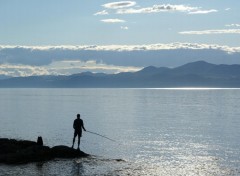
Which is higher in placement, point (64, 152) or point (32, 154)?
point (32, 154)

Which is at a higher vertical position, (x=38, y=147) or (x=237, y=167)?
(x=38, y=147)

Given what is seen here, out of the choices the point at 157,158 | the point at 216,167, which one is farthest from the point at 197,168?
the point at 157,158

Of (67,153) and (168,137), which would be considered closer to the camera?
(67,153)

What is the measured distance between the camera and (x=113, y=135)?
205 feet

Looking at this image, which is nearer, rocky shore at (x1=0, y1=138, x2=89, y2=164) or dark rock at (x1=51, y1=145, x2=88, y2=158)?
rocky shore at (x1=0, y1=138, x2=89, y2=164)

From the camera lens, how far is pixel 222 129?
239 ft

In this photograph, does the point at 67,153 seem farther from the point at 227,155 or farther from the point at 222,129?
the point at 222,129

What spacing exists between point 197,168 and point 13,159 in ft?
50.6

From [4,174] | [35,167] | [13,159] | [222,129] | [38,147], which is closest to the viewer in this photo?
[4,174]

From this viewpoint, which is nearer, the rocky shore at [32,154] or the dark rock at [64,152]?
the rocky shore at [32,154]

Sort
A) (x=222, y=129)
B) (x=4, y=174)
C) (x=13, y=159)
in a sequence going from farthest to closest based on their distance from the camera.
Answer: (x=222, y=129) → (x=13, y=159) → (x=4, y=174)

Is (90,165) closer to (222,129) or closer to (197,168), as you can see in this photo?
(197,168)

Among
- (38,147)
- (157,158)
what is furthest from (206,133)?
(38,147)

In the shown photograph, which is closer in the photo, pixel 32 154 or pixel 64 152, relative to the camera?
pixel 32 154
